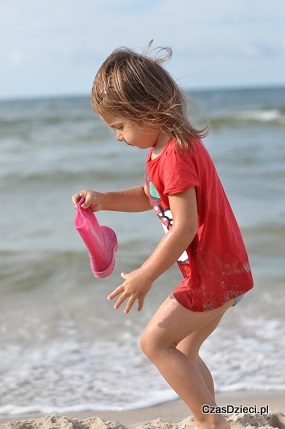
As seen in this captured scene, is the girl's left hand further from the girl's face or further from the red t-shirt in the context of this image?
the girl's face

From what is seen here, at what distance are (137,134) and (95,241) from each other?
0.45 meters

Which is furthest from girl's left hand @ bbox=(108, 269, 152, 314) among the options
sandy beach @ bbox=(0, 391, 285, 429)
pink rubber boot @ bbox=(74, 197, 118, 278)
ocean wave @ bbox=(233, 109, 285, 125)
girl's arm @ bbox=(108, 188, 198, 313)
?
ocean wave @ bbox=(233, 109, 285, 125)

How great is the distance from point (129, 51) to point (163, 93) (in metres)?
0.22

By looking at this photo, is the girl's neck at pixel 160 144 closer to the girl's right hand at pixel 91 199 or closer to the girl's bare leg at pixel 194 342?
the girl's right hand at pixel 91 199

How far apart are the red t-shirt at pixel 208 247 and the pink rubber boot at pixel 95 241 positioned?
0.28m

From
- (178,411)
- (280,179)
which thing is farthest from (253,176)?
(178,411)

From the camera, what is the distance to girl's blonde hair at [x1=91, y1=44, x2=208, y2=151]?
2.57 m

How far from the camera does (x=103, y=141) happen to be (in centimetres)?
1619

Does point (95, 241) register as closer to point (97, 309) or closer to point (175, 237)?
point (175, 237)

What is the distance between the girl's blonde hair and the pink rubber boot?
400 mm

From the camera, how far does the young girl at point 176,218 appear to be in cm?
252

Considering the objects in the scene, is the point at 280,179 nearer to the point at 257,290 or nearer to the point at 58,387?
the point at 257,290

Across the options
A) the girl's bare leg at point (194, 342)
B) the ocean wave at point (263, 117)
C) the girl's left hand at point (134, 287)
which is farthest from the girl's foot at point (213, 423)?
the ocean wave at point (263, 117)

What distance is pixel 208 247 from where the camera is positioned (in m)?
2.62
